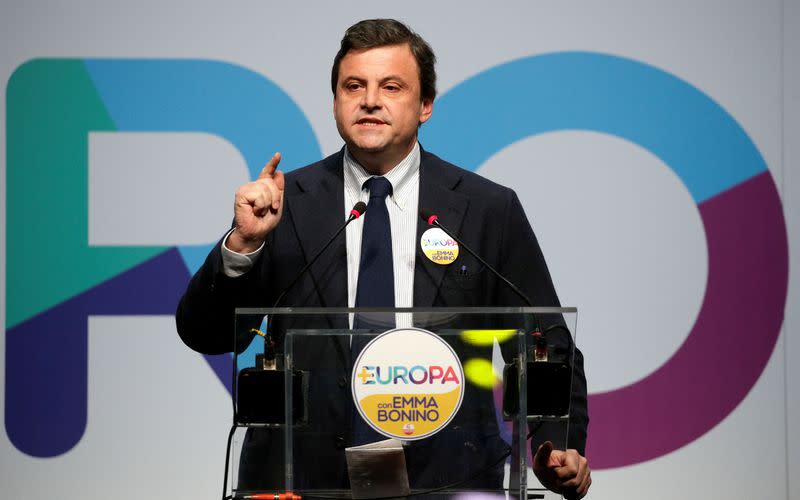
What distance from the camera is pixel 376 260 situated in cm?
215

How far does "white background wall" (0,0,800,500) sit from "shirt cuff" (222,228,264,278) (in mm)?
1670

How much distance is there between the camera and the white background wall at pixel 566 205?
3.67 m

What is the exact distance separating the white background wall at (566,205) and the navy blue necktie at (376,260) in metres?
1.49

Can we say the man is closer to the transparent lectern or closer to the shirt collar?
the shirt collar

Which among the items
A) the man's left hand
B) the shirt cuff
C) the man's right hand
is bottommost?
the man's left hand

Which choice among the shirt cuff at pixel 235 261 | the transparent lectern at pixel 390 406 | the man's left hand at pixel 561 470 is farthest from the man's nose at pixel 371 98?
the man's left hand at pixel 561 470

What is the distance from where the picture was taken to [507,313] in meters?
1.77

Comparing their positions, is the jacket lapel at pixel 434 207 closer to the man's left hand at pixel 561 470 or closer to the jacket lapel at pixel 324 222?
the jacket lapel at pixel 324 222

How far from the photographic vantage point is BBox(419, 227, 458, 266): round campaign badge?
7.13 ft

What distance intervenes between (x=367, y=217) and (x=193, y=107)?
5.50 ft

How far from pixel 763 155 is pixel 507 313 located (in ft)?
7.43

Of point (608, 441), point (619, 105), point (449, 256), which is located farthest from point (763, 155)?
point (449, 256)

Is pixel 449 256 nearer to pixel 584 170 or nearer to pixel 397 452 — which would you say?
pixel 397 452

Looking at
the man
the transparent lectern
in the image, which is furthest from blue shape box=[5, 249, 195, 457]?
the transparent lectern
